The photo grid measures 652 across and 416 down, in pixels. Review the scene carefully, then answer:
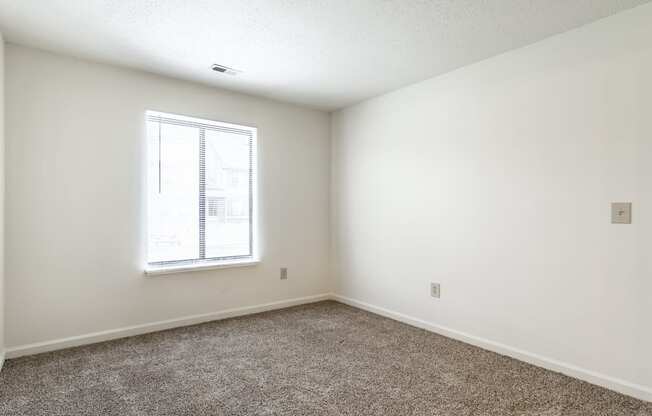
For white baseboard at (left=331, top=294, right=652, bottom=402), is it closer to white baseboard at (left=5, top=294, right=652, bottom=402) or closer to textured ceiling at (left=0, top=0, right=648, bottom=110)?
white baseboard at (left=5, top=294, right=652, bottom=402)

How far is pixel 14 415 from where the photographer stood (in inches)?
78.9

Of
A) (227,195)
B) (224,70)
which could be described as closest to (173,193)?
(227,195)

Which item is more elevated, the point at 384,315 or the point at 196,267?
the point at 196,267

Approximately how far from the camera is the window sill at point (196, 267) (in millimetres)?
3322

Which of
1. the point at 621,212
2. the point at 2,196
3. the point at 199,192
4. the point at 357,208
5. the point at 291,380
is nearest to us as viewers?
the point at 621,212

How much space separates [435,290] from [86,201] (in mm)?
2982

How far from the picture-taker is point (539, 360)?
2.64 m

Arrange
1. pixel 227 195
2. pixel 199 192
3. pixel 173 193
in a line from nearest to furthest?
pixel 173 193, pixel 199 192, pixel 227 195

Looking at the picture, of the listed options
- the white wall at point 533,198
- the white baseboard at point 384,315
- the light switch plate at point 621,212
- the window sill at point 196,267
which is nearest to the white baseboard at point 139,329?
the white baseboard at point 384,315

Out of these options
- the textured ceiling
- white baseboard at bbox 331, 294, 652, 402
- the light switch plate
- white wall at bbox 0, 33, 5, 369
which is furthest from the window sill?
the light switch plate

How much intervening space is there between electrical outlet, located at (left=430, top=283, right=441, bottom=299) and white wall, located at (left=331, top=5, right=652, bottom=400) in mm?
51

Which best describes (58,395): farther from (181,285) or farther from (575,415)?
(575,415)

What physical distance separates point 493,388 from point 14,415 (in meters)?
2.66

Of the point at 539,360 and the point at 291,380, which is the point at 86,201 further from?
the point at 539,360
